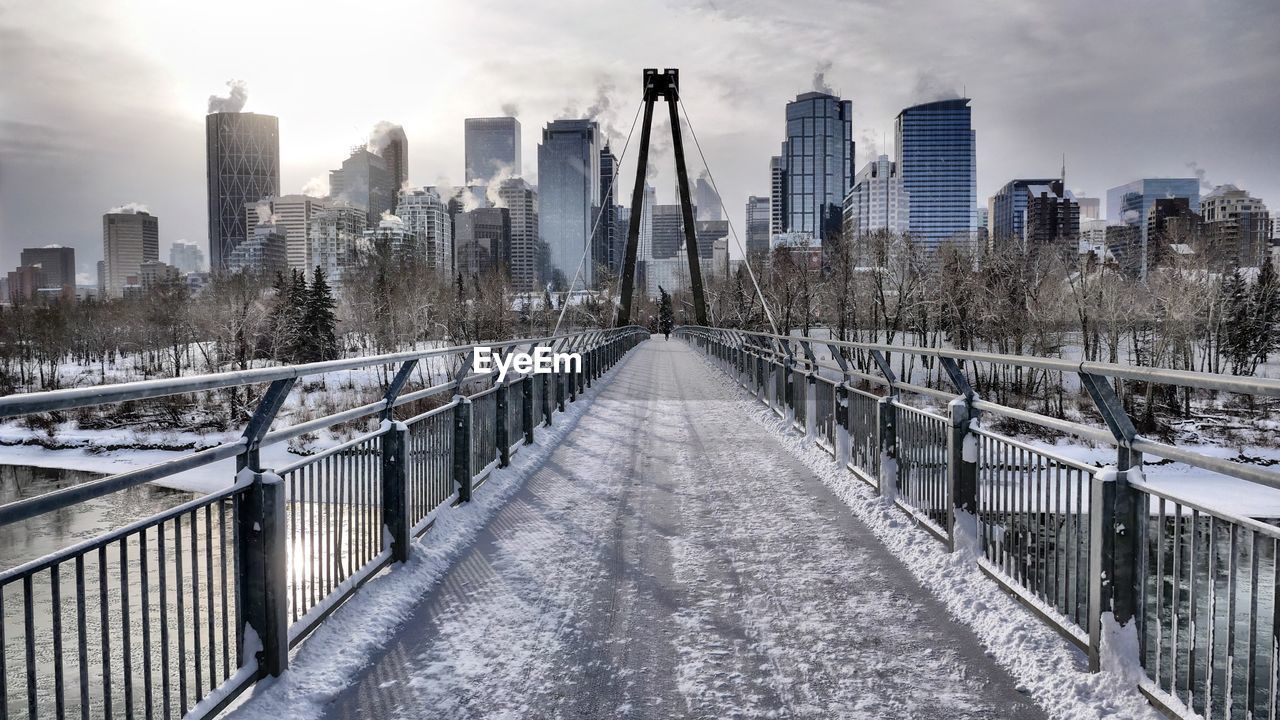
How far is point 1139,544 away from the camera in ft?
10.2

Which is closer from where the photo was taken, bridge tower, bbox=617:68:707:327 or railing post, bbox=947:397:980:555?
railing post, bbox=947:397:980:555

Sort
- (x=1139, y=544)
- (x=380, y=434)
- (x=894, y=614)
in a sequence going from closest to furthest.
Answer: (x=1139, y=544)
(x=894, y=614)
(x=380, y=434)

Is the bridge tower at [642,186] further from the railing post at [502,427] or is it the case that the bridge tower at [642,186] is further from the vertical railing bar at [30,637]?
the vertical railing bar at [30,637]

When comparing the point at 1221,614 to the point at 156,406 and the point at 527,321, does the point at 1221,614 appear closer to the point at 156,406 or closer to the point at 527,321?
the point at 156,406

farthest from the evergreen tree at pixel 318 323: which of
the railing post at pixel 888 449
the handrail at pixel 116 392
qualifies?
the handrail at pixel 116 392

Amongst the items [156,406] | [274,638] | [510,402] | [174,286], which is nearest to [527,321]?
[174,286]

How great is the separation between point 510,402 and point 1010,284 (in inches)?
1921

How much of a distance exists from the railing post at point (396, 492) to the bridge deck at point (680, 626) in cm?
38

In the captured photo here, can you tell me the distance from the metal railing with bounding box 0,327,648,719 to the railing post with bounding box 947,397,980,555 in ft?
11.0

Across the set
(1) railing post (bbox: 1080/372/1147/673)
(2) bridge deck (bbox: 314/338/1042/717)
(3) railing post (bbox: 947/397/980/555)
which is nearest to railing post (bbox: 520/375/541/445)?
(2) bridge deck (bbox: 314/338/1042/717)

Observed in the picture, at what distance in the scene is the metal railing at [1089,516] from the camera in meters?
2.67

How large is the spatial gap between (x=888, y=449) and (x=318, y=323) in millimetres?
58187

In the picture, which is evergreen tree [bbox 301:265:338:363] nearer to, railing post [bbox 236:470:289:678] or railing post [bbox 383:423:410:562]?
railing post [bbox 383:423:410:562]

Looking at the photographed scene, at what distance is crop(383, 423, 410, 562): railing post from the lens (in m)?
4.76
